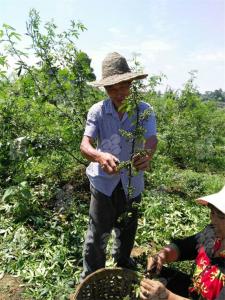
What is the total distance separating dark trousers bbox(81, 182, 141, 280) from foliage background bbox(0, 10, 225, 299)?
483 millimetres

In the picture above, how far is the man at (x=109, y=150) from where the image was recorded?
2.72 m

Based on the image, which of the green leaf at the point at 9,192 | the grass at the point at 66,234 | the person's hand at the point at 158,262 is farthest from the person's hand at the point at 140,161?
the green leaf at the point at 9,192

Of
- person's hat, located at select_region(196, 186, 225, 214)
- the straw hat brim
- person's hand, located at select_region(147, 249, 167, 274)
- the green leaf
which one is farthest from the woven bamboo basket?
the green leaf

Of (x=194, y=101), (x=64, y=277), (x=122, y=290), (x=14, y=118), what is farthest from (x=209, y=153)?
(x=122, y=290)

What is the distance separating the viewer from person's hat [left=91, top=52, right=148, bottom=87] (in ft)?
8.70

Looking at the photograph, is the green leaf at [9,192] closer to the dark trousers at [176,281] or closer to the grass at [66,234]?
the grass at [66,234]

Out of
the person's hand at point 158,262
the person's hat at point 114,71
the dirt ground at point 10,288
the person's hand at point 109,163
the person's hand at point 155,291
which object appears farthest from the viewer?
the dirt ground at point 10,288

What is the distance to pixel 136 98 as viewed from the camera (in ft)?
7.43

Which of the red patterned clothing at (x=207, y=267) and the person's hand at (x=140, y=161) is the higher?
the person's hand at (x=140, y=161)

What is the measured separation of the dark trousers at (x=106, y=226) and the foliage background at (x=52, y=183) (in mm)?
483

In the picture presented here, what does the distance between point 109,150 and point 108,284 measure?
94cm

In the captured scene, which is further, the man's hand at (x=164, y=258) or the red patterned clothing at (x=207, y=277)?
the man's hand at (x=164, y=258)

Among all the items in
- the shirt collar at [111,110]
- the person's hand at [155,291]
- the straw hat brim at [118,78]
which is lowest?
the person's hand at [155,291]

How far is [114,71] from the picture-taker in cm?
278
